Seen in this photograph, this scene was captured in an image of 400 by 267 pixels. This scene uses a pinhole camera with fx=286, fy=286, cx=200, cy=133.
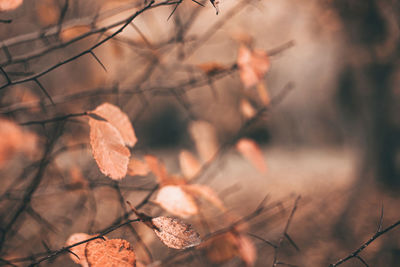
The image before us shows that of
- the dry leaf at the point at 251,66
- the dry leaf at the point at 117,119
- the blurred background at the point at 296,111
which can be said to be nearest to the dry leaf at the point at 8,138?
the blurred background at the point at 296,111

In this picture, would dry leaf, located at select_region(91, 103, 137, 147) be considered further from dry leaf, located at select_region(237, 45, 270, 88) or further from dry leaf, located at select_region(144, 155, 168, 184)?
dry leaf, located at select_region(237, 45, 270, 88)

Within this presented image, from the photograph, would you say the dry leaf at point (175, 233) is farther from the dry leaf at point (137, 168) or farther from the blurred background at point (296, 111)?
the blurred background at point (296, 111)

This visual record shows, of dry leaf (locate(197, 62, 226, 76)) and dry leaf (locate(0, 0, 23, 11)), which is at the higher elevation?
dry leaf (locate(0, 0, 23, 11))

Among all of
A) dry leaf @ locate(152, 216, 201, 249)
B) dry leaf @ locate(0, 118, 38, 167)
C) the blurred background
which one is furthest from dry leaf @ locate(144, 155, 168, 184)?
the blurred background

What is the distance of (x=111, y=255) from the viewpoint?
1.53ft

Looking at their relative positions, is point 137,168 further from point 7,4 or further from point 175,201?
point 7,4

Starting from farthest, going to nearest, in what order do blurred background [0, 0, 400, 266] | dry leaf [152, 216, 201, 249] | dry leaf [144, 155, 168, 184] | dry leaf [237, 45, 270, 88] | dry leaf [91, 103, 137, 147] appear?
blurred background [0, 0, 400, 266] → dry leaf [237, 45, 270, 88] → dry leaf [144, 155, 168, 184] → dry leaf [91, 103, 137, 147] → dry leaf [152, 216, 201, 249]

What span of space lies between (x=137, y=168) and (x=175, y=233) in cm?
26

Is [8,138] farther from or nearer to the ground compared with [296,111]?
farther from the ground

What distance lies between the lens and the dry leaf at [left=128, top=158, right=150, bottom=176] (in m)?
0.65

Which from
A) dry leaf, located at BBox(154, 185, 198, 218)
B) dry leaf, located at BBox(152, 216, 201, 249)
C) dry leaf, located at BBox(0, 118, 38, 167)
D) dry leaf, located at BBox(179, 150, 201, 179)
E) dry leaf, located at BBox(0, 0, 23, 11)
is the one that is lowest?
dry leaf, located at BBox(152, 216, 201, 249)

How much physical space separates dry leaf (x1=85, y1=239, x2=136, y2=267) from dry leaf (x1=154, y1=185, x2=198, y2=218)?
5.8 inches

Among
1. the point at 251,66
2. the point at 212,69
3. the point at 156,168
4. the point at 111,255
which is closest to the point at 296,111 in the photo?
the point at 251,66

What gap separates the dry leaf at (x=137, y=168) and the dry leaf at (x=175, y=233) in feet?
→ 0.71
